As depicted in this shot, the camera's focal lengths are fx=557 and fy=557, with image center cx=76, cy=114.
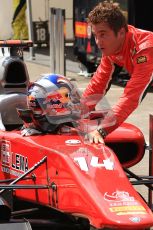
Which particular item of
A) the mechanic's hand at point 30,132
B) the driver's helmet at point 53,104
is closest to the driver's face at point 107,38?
the driver's helmet at point 53,104

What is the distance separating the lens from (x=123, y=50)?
13.2 ft

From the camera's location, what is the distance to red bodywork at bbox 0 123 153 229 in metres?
3.08

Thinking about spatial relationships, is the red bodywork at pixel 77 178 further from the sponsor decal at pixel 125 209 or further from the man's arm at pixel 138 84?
the man's arm at pixel 138 84

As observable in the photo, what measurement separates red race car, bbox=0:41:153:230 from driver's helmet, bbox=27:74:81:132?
0.09 m

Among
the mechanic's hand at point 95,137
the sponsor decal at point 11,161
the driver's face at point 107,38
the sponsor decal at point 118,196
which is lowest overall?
the sponsor decal at point 11,161

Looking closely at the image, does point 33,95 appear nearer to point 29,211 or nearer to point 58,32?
point 29,211

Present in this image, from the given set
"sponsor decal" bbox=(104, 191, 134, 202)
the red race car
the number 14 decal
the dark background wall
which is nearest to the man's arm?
the red race car

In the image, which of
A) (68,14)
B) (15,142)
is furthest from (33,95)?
(68,14)

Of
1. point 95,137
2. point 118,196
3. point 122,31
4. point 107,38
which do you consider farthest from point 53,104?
point 118,196

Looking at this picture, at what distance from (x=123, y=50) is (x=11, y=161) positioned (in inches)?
45.1

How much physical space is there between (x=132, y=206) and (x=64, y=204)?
1.53ft

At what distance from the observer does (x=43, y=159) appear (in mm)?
3646

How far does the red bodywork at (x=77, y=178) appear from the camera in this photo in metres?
3.08

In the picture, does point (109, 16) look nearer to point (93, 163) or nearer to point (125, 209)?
point (93, 163)
